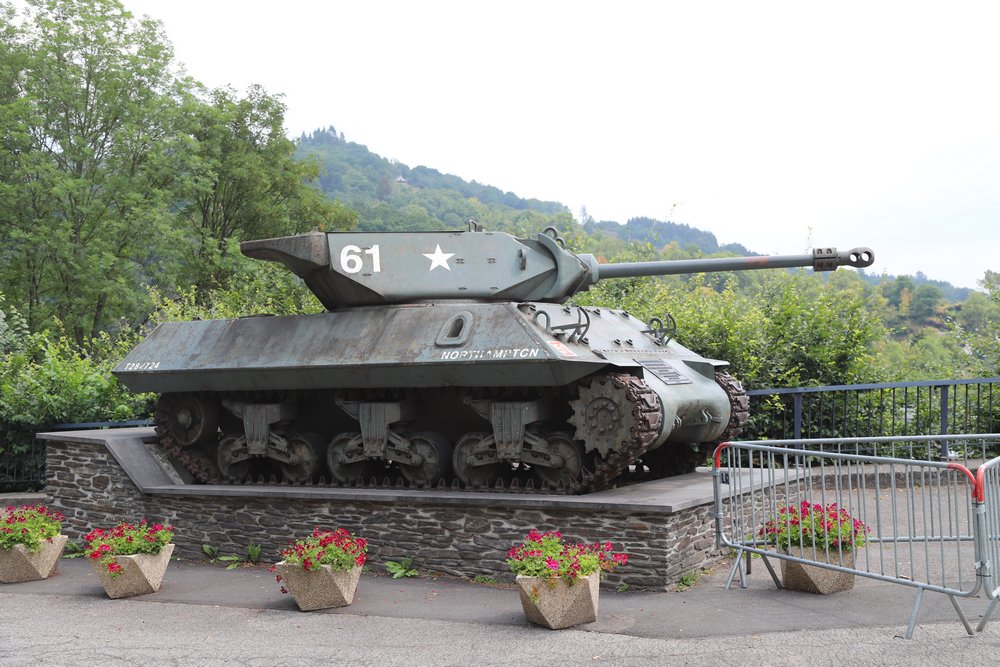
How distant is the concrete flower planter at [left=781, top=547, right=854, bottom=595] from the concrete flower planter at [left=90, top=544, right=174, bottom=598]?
5883mm

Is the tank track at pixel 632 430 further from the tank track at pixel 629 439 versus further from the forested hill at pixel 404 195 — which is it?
the forested hill at pixel 404 195

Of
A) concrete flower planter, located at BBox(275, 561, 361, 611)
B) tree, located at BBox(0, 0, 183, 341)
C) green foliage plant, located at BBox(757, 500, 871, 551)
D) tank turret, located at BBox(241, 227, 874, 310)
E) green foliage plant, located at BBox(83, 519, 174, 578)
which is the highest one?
tree, located at BBox(0, 0, 183, 341)

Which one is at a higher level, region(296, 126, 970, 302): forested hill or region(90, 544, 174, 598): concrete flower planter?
region(296, 126, 970, 302): forested hill

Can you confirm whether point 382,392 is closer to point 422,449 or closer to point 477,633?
point 422,449

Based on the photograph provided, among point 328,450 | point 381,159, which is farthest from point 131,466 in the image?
point 381,159

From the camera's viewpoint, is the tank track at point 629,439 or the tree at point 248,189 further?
the tree at point 248,189

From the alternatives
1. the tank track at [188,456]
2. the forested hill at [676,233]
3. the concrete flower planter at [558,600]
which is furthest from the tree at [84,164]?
the forested hill at [676,233]

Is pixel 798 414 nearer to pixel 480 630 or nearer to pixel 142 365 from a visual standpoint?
pixel 480 630

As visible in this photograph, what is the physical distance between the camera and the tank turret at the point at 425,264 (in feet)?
38.8

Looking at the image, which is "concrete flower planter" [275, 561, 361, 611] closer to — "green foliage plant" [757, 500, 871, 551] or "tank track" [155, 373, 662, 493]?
"tank track" [155, 373, 662, 493]

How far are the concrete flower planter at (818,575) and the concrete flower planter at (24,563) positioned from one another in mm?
7613

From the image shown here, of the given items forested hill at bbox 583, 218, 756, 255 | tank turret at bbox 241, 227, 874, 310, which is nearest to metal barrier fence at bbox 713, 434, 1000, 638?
tank turret at bbox 241, 227, 874, 310

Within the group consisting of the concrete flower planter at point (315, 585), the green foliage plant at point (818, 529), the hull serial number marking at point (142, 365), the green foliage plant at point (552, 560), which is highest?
the hull serial number marking at point (142, 365)

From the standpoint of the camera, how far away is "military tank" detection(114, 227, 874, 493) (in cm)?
1051
